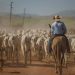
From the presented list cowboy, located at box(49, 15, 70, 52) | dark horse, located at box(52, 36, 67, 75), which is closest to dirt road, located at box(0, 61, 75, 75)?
dark horse, located at box(52, 36, 67, 75)

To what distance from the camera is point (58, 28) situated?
23.5 feet

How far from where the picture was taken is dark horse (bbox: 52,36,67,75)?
23.2ft

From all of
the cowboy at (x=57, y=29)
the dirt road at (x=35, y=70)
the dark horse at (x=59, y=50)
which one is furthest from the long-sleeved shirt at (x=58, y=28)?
the dirt road at (x=35, y=70)

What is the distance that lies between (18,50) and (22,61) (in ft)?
0.81

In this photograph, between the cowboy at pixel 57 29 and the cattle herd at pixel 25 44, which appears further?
the cattle herd at pixel 25 44

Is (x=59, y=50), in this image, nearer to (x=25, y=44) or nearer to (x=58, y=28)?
(x=58, y=28)

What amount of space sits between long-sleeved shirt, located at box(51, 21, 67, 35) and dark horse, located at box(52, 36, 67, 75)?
0.43 feet

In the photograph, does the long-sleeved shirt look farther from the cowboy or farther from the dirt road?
the dirt road

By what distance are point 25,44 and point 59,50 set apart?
0.74 m

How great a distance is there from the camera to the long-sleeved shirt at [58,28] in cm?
715

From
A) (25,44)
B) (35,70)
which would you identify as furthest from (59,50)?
(25,44)

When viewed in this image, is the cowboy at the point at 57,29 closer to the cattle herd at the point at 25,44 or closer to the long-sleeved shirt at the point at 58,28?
the long-sleeved shirt at the point at 58,28

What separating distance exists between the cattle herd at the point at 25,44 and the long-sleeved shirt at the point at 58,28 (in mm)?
136

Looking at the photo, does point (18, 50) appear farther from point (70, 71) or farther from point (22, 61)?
point (70, 71)
